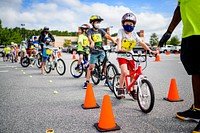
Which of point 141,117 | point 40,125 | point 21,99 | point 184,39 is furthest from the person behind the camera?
point 21,99

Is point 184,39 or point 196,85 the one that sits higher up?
point 184,39

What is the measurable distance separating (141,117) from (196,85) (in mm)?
1118

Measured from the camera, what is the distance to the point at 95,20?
594 cm

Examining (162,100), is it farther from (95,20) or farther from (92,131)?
(95,20)

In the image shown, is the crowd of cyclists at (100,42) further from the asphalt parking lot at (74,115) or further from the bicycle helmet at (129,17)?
the asphalt parking lot at (74,115)

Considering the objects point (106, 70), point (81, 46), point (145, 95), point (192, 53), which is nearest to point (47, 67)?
point (81, 46)

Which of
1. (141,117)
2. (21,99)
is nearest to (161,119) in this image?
(141,117)

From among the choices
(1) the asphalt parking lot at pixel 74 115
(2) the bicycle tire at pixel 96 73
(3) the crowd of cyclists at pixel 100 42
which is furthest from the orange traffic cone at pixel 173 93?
(2) the bicycle tire at pixel 96 73

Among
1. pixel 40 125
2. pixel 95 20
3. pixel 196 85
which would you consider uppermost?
pixel 95 20

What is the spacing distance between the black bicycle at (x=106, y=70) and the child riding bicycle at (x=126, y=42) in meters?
1.17

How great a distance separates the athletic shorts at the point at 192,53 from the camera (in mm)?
2760

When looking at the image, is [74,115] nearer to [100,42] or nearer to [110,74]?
[110,74]

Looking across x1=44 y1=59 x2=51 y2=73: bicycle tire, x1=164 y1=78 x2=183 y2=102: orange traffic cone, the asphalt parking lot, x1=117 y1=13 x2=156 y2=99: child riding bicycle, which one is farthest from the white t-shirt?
x1=44 y1=59 x2=51 y2=73: bicycle tire

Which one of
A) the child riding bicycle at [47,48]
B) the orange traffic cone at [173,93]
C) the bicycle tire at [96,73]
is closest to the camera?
the orange traffic cone at [173,93]
